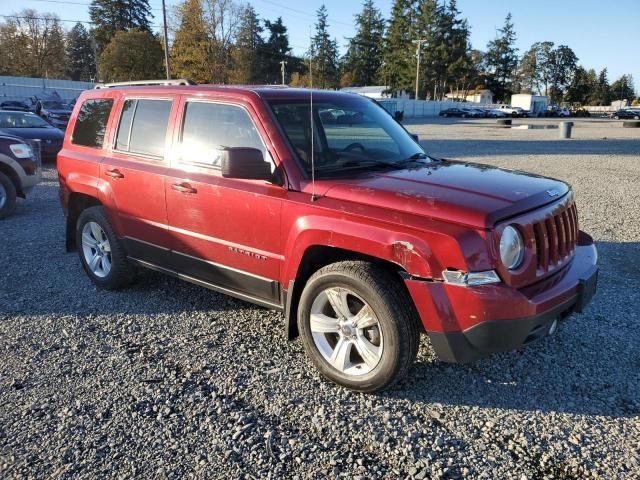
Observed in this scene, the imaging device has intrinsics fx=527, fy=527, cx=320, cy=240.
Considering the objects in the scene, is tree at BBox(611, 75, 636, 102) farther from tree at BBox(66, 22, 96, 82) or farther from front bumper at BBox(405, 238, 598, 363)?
front bumper at BBox(405, 238, 598, 363)

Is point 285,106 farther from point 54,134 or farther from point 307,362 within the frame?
point 54,134

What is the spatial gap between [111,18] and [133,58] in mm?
27837

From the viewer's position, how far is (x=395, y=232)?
3.08m

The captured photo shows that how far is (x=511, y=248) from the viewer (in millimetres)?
3049

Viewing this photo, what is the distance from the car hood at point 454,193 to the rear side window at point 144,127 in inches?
74.0

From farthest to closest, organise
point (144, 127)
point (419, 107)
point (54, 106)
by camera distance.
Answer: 1. point (419, 107)
2. point (54, 106)
3. point (144, 127)

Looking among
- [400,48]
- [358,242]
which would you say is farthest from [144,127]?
[400,48]

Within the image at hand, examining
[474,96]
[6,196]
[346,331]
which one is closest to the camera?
[346,331]

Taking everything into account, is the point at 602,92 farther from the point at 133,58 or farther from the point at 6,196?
the point at 6,196

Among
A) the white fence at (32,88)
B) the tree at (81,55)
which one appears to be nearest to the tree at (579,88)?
the tree at (81,55)

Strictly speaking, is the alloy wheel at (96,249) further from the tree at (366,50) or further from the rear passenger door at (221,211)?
the tree at (366,50)

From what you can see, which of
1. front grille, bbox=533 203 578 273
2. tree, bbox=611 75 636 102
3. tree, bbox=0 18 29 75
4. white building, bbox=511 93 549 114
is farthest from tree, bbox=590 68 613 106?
front grille, bbox=533 203 578 273

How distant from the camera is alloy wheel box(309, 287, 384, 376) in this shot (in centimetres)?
337

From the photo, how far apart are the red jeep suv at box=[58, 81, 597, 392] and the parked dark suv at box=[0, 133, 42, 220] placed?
4.49m
